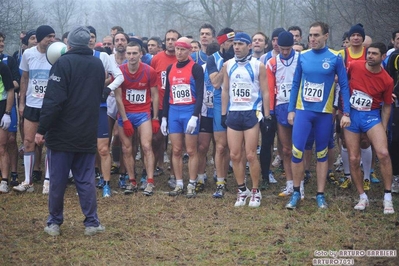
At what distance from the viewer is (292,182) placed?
888 cm

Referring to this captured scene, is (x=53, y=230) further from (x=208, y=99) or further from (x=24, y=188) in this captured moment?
(x=208, y=99)

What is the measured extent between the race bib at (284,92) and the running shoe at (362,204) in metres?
2.04

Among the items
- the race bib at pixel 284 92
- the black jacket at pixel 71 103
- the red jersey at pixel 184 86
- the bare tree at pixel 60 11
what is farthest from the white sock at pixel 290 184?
the bare tree at pixel 60 11

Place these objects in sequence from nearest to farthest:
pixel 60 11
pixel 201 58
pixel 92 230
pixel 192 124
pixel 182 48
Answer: pixel 92 230 → pixel 192 124 → pixel 182 48 → pixel 201 58 → pixel 60 11

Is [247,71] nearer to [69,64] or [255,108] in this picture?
[255,108]

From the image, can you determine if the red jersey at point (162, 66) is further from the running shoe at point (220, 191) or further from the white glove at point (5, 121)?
the white glove at point (5, 121)

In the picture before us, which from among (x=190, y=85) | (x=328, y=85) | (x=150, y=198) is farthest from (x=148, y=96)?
(x=328, y=85)

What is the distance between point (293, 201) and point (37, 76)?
4.70 m

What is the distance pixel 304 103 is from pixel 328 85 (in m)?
0.42

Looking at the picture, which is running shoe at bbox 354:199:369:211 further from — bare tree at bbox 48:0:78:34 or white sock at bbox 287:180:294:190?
bare tree at bbox 48:0:78:34

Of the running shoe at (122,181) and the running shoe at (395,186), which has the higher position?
the running shoe at (395,186)

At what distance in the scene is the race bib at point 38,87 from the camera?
9.26 metres

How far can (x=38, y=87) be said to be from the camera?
9266 mm

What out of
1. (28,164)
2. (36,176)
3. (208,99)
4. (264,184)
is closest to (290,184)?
(264,184)
